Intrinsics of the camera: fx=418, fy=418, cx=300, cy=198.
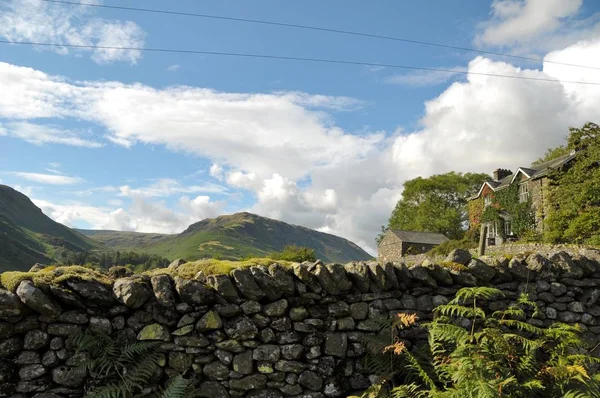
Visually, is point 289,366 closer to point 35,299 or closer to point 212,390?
point 212,390

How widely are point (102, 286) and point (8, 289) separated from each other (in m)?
0.96

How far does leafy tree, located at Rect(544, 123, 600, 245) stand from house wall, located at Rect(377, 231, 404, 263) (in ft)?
55.4

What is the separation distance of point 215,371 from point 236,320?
625 mm

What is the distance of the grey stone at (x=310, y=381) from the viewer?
5145mm

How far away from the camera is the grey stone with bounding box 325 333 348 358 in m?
5.29

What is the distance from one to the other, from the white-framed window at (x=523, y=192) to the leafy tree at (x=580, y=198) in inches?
238

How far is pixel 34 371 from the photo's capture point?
4.53 meters

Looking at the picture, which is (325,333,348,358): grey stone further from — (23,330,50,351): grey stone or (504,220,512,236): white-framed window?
(504,220,512,236): white-framed window

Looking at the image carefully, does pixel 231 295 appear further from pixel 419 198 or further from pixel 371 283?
pixel 419 198

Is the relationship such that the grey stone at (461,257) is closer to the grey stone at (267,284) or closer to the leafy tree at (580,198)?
the grey stone at (267,284)

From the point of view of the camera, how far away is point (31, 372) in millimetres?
4520

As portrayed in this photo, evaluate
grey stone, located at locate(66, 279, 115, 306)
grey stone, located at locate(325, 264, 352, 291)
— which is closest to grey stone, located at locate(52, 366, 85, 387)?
grey stone, located at locate(66, 279, 115, 306)

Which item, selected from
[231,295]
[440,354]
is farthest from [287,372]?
[440,354]

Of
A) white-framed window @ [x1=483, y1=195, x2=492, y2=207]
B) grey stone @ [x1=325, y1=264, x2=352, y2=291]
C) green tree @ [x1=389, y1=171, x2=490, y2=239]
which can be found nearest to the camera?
grey stone @ [x1=325, y1=264, x2=352, y2=291]
